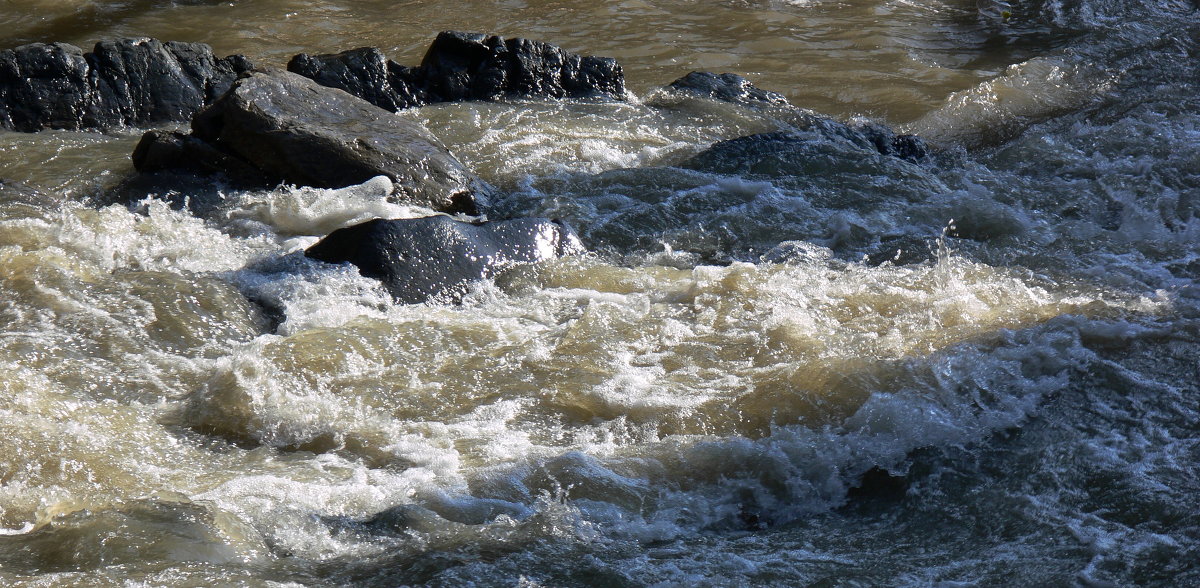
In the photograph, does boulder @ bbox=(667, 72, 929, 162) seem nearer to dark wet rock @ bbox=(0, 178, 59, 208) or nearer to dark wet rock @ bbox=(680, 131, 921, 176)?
dark wet rock @ bbox=(680, 131, 921, 176)

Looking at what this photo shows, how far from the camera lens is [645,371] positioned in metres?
4.06

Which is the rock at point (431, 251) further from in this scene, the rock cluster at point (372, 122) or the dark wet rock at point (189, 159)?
the dark wet rock at point (189, 159)

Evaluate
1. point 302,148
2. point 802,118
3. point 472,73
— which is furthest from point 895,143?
point 302,148

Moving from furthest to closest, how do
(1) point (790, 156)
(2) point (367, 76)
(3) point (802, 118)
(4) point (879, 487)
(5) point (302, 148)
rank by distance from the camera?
(2) point (367, 76), (3) point (802, 118), (1) point (790, 156), (5) point (302, 148), (4) point (879, 487)

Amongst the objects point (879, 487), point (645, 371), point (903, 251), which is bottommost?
point (879, 487)

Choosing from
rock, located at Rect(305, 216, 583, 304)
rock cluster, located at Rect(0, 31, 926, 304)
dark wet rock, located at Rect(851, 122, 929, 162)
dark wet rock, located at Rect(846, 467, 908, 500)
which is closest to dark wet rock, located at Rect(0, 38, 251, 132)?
rock cluster, located at Rect(0, 31, 926, 304)

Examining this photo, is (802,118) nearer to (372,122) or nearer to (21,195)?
(372,122)

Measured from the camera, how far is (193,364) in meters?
3.99

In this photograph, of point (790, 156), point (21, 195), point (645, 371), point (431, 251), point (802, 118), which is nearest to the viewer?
point (645, 371)

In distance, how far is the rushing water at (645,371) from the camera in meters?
3.05

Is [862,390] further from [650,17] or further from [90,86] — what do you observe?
[650,17]

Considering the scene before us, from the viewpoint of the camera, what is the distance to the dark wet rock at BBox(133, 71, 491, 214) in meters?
5.51

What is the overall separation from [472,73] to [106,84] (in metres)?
2.27

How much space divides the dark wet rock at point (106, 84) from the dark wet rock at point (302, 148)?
31.9 inches
